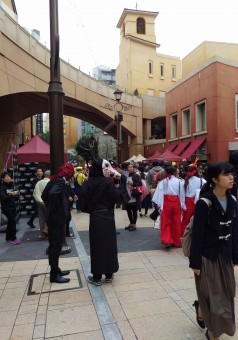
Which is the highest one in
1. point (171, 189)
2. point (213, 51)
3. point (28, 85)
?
point (213, 51)

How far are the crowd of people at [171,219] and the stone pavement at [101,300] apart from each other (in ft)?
0.92

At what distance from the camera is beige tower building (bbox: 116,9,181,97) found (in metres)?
36.4

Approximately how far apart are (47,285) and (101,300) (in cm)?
98

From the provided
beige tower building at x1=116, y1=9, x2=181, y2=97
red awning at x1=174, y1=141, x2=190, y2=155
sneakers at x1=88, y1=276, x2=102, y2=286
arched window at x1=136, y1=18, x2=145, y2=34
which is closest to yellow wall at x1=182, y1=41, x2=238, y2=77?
red awning at x1=174, y1=141, x2=190, y2=155

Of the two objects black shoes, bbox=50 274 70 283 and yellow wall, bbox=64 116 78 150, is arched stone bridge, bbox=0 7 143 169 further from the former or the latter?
yellow wall, bbox=64 116 78 150

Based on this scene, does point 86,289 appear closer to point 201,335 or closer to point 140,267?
point 140,267

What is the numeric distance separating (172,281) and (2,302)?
2326 millimetres

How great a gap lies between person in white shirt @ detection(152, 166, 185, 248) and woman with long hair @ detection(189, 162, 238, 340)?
343cm

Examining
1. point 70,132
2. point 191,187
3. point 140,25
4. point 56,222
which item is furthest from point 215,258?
point 70,132

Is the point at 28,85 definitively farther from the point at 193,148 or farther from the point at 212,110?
the point at 193,148

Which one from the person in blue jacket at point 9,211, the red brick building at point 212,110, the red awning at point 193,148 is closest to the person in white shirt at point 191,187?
the person in blue jacket at point 9,211

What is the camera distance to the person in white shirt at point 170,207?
6223mm

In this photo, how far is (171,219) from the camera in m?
6.34

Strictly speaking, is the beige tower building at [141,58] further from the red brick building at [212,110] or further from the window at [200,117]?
the window at [200,117]
